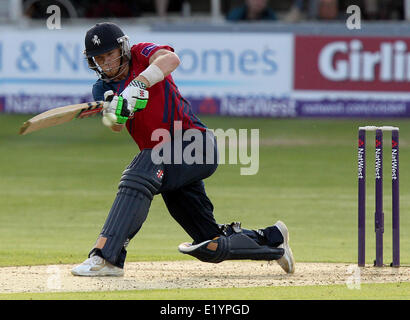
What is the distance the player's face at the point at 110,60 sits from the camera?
7016 mm

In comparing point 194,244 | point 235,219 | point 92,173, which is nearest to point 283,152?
point 92,173

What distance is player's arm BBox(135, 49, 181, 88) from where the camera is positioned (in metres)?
6.80

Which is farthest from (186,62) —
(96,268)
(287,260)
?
(96,268)

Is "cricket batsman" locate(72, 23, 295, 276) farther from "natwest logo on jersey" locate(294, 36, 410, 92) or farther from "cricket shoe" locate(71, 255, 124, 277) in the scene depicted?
"natwest logo on jersey" locate(294, 36, 410, 92)

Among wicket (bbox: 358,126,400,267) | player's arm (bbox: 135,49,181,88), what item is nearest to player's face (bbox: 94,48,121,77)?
player's arm (bbox: 135,49,181,88)

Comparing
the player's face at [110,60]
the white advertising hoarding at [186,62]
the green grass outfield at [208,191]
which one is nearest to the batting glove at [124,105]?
the player's face at [110,60]

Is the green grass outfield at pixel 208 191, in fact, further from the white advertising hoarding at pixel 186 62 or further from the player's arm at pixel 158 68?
the player's arm at pixel 158 68

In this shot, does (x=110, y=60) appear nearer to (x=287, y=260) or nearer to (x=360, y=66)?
(x=287, y=260)

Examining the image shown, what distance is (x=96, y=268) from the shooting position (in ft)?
22.8

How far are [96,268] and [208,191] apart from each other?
5.35m

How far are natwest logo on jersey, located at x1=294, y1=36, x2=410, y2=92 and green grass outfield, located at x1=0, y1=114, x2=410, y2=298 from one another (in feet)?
2.09

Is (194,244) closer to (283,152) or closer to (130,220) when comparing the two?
(130,220)

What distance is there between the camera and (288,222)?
10.2m

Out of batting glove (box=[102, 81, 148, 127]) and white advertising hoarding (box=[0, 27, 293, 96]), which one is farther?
white advertising hoarding (box=[0, 27, 293, 96])
